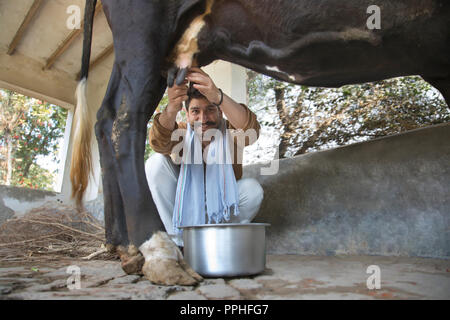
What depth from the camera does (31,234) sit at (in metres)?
2.45

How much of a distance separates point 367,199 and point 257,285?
117 cm

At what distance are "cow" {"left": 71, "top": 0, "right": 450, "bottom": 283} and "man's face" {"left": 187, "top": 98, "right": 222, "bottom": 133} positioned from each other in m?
0.28

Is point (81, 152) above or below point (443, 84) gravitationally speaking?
below

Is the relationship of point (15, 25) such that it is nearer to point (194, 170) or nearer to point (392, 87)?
point (194, 170)

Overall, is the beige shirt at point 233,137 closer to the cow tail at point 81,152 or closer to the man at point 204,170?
the man at point 204,170

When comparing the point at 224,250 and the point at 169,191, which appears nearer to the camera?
the point at 224,250

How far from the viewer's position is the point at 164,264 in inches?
40.2

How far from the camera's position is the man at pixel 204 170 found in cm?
163

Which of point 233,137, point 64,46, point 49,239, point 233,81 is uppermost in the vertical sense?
point 64,46

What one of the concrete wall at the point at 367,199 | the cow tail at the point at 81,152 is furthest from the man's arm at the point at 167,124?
the concrete wall at the point at 367,199

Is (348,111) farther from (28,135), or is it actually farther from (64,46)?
(28,135)

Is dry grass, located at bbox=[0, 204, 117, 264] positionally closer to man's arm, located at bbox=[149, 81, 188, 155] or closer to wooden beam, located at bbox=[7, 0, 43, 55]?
man's arm, located at bbox=[149, 81, 188, 155]

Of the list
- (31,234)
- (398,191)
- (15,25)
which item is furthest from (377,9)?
(15,25)

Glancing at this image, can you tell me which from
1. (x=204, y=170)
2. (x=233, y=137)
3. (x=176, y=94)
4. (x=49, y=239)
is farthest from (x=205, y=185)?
(x=49, y=239)
